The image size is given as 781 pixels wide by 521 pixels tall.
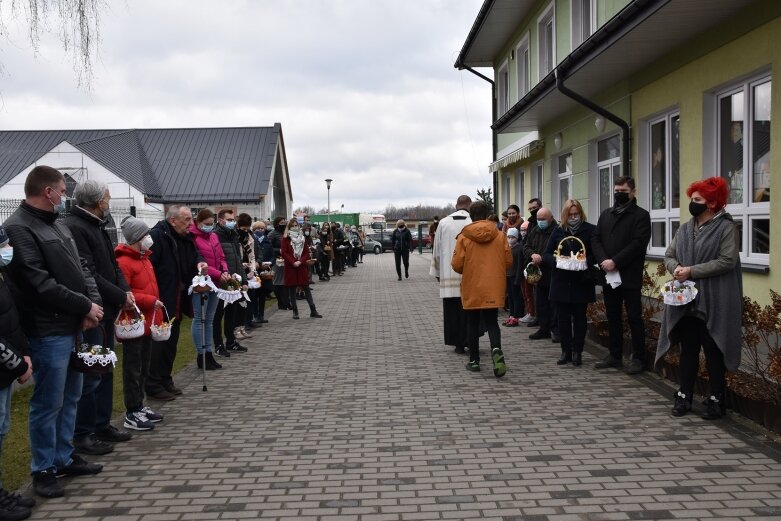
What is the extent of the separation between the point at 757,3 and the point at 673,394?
5032 millimetres

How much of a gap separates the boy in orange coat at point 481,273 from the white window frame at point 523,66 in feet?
45.2

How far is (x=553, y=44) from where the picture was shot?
59.9 feet

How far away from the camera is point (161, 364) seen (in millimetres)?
7461

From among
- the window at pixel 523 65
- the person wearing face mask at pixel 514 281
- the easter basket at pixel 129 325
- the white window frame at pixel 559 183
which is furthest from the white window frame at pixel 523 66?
the easter basket at pixel 129 325

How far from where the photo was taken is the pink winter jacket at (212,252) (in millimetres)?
8727

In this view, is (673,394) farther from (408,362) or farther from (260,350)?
(260,350)

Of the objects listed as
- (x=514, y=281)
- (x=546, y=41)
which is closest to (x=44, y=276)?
(x=514, y=281)

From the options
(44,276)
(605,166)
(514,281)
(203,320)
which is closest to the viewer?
(44,276)

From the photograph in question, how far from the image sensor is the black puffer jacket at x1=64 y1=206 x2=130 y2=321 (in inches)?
213

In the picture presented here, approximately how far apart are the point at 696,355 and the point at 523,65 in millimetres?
17380

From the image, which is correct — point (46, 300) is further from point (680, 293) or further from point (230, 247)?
point (230, 247)

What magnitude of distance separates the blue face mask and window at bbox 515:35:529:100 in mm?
18913

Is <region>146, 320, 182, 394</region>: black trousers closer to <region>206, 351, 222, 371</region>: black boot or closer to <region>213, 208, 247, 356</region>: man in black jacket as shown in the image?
<region>206, 351, 222, 371</region>: black boot

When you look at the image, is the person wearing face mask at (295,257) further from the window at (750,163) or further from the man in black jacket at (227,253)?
the window at (750,163)
